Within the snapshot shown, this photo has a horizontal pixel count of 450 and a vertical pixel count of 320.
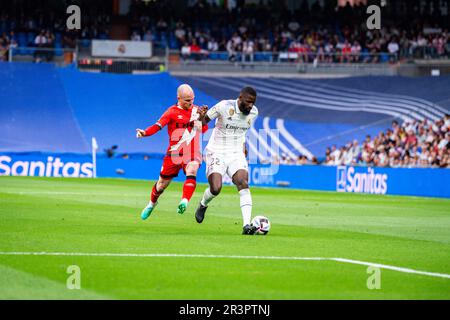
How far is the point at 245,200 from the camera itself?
1589 cm

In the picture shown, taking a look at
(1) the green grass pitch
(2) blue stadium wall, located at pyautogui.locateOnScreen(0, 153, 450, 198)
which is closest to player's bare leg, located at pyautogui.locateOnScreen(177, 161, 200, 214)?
(1) the green grass pitch

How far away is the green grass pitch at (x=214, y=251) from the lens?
374 inches

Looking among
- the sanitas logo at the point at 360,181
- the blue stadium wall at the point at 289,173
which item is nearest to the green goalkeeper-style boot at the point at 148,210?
the blue stadium wall at the point at 289,173

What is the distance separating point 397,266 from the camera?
11.8 m

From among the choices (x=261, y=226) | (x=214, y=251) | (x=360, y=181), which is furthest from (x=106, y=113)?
(x=214, y=251)

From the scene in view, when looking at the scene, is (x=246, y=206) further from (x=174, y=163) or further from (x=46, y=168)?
(x=46, y=168)

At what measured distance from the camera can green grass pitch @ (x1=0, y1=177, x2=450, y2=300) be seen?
950 cm

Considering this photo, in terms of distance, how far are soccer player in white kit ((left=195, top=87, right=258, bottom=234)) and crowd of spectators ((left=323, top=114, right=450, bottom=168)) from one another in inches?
808

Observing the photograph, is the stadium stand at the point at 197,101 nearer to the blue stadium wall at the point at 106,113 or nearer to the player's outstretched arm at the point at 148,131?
the blue stadium wall at the point at 106,113

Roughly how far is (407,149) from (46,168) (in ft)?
60.9

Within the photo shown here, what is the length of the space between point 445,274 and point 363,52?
4832 cm

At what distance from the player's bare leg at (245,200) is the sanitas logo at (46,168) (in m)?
32.2
